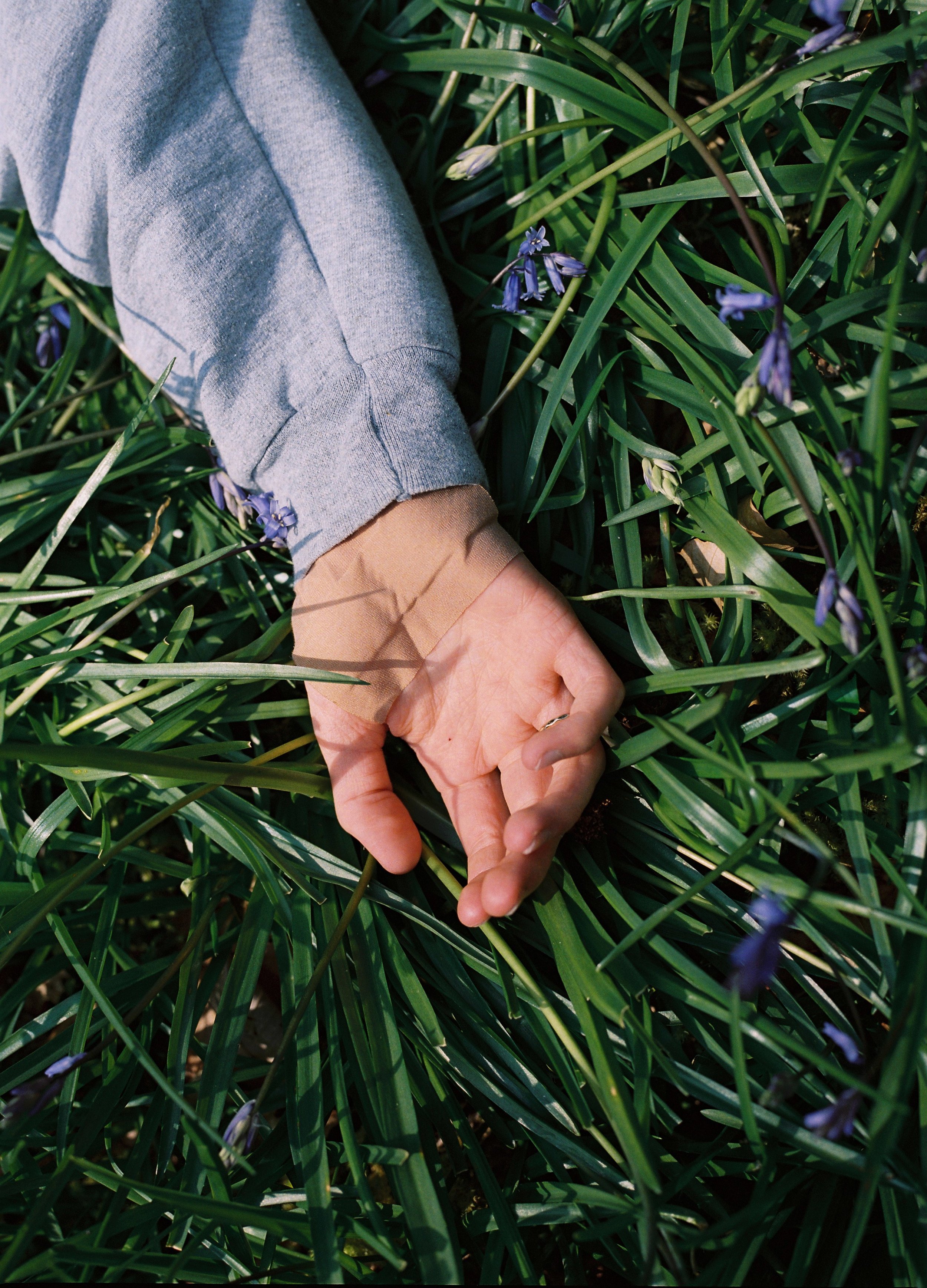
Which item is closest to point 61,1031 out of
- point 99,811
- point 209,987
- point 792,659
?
point 209,987

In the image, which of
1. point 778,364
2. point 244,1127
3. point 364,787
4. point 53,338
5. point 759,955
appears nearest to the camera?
point 759,955

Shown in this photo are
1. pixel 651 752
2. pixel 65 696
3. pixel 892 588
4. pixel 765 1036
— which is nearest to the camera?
pixel 765 1036

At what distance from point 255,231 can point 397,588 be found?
0.65 metres

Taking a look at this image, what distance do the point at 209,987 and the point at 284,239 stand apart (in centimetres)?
123

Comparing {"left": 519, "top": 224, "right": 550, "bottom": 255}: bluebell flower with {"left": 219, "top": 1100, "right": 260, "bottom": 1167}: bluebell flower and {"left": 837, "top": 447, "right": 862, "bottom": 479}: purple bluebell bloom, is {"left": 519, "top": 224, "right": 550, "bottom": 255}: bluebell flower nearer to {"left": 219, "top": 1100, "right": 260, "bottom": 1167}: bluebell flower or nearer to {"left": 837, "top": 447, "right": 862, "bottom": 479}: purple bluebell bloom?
{"left": 837, "top": 447, "right": 862, "bottom": 479}: purple bluebell bloom

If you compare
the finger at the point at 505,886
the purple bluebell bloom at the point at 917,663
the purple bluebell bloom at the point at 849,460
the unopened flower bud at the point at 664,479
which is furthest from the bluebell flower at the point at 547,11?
the finger at the point at 505,886

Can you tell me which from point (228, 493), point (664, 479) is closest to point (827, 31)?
point (664, 479)

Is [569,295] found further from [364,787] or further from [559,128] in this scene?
[364,787]

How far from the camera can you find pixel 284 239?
1.32 metres

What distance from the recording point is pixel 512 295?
126 centimetres

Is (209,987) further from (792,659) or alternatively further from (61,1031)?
(792,659)

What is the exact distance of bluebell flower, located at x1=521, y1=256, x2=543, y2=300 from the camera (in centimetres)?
123

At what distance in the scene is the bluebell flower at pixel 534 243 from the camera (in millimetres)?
1242

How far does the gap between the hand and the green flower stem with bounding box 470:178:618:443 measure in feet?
0.97
